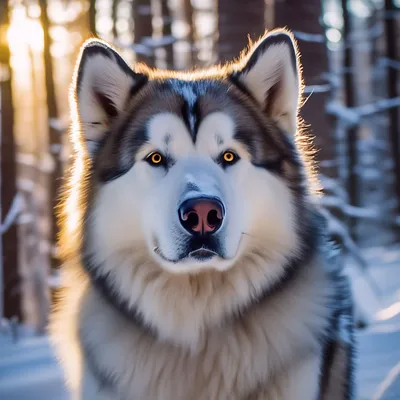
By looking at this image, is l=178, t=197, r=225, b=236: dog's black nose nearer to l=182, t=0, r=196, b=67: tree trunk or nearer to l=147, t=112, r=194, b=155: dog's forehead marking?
l=147, t=112, r=194, b=155: dog's forehead marking

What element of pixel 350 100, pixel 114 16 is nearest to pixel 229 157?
pixel 114 16

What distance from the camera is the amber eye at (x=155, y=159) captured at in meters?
2.53

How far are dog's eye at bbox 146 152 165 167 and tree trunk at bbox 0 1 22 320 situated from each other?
5440 millimetres

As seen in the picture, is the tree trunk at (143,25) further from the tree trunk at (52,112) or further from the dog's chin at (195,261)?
the dog's chin at (195,261)

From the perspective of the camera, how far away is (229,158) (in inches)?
100

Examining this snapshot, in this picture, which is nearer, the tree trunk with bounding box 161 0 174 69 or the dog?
the dog

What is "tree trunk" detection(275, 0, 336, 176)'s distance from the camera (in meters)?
5.58

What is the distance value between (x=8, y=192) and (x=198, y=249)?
6.09 metres

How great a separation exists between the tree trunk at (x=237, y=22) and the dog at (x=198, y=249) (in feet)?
10.4

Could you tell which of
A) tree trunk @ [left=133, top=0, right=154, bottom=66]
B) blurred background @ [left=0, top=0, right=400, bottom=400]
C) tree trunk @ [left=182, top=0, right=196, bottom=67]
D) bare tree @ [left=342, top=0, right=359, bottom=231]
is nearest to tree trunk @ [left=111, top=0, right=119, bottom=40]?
blurred background @ [left=0, top=0, right=400, bottom=400]

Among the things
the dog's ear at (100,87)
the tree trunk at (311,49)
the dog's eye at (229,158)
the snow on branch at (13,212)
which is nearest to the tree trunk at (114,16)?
the snow on branch at (13,212)

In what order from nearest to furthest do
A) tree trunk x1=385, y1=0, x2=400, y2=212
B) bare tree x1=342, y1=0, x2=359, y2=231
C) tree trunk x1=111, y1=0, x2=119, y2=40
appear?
tree trunk x1=111, y1=0, x2=119, y2=40, tree trunk x1=385, y1=0, x2=400, y2=212, bare tree x1=342, y1=0, x2=359, y2=231

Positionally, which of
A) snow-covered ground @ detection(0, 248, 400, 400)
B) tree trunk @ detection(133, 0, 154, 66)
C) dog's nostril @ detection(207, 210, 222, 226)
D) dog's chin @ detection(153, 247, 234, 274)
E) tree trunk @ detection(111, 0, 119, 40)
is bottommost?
snow-covered ground @ detection(0, 248, 400, 400)

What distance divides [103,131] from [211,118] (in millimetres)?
640
